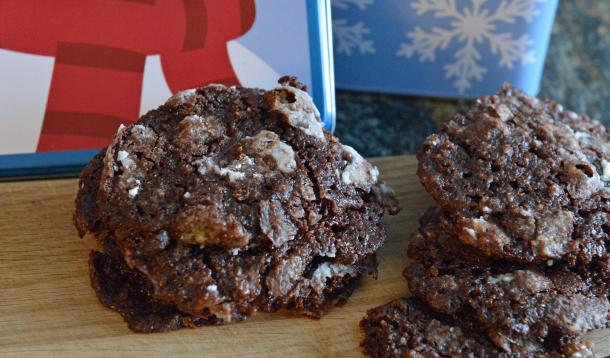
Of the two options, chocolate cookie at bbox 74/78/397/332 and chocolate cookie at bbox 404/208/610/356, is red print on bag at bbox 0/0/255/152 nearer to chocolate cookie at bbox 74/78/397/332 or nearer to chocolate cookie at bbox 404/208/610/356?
chocolate cookie at bbox 74/78/397/332

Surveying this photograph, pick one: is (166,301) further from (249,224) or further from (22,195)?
(22,195)

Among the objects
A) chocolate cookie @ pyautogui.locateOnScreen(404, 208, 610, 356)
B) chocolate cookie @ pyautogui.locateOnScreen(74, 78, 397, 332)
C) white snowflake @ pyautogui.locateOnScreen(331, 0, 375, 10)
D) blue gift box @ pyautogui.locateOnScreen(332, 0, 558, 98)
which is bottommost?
chocolate cookie @ pyautogui.locateOnScreen(404, 208, 610, 356)

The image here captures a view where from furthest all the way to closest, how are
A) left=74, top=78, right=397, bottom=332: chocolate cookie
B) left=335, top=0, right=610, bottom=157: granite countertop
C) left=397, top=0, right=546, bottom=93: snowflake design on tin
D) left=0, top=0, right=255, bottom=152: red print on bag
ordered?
left=335, top=0, right=610, bottom=157: granite countertop, left=397, top=0, right=546, bottom=93: snowflake design on tin, left=0, top=0, right=255, bottom=152: red print on bag, left=74, top=78, right=397, bottom=332: chocolate cookie

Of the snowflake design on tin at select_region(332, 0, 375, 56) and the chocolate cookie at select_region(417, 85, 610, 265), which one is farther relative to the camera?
the snowflake design on tin at select_region(332, 0, 375, 56)

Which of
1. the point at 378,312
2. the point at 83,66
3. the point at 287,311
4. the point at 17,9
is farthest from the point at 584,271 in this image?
the point at 17,9

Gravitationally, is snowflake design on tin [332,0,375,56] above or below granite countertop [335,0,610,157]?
above

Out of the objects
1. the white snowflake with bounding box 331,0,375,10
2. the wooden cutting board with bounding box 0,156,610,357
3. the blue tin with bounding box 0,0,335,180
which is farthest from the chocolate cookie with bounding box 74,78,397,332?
the white snowflake with bounding box 331,0,375,10
